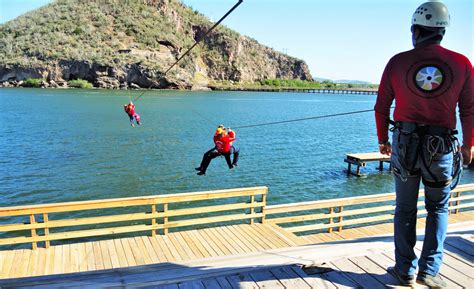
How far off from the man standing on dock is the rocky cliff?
11233 centimetres

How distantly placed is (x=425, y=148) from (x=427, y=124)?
209mm

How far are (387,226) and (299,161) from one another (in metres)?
16.0

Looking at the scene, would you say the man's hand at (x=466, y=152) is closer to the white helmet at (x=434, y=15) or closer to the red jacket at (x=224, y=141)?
the white helmet at (x=434, y=15)

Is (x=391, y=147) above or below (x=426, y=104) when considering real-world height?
below

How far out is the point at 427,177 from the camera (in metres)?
3.18

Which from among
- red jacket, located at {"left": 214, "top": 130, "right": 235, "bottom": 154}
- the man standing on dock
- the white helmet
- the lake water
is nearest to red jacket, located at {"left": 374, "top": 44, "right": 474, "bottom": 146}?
the man standing on dock

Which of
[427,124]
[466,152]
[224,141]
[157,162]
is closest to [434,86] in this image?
[427,124]

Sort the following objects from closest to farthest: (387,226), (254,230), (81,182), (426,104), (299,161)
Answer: (426,104) → (254,230) → (387,226) → (81,182) → (299,161)

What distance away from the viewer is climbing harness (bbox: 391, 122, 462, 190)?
307 centimetres

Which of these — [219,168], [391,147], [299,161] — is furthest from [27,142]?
[391,147]

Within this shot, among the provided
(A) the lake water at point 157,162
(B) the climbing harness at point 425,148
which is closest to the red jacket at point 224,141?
(B) the climbing harness at point 425,148

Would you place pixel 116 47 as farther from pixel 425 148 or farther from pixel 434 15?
pixel 425 148

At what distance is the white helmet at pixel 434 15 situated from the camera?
3.00 metres

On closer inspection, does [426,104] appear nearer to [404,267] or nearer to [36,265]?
[404,267]
